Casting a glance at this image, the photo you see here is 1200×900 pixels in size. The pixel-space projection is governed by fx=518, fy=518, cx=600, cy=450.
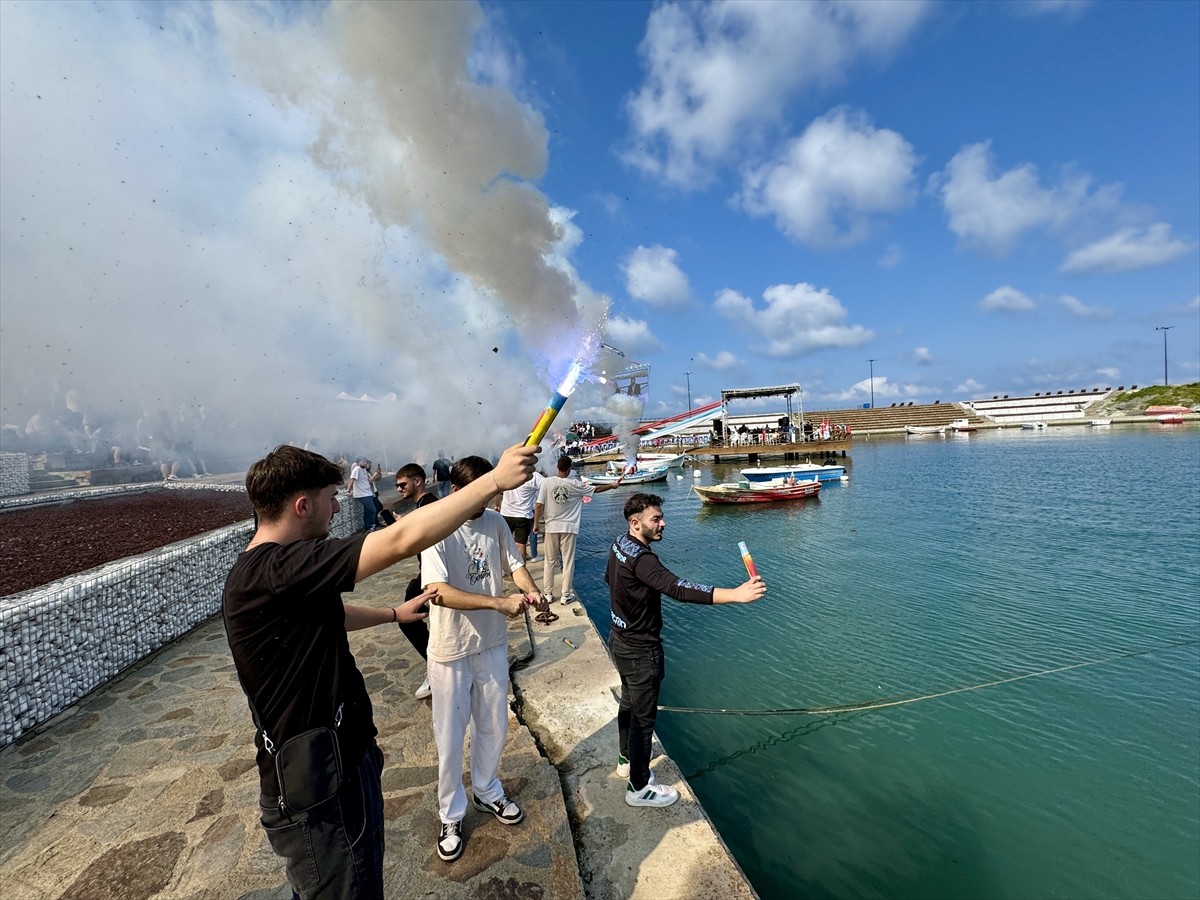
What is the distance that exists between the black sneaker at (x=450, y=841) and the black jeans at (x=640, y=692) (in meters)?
Result: 1.31

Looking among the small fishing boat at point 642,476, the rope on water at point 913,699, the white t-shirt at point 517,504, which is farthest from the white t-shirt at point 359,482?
the small fishing boat at point 642,476

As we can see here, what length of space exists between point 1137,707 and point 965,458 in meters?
44.9

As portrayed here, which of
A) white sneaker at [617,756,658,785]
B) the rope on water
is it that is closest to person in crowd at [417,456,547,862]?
white sneaker at [617,756,658,785]

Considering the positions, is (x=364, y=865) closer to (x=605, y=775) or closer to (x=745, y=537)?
(x=605, y=775)

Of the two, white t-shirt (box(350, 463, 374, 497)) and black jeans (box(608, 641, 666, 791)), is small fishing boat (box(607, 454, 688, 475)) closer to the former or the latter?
white t-shirt (box(350, 463, 374, 497))

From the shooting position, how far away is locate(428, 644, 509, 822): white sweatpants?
3.54m

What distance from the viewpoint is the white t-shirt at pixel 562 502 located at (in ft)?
28.6

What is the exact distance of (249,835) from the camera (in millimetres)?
3885

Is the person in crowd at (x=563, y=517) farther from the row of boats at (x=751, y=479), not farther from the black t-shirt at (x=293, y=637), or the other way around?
the row of boats at (x=751, y=479)

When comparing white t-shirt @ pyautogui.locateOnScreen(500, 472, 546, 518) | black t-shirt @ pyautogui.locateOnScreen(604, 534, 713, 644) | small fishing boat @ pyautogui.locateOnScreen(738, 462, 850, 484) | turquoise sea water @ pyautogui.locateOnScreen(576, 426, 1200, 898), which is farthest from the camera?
small fishing boat @ pyautogui.locateOnScreen(738, 462, 850, 484)

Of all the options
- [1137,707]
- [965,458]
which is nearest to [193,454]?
[1137,707]

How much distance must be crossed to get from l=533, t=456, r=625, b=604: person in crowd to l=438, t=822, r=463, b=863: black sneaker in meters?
5.40

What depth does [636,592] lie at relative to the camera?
13.0 ft

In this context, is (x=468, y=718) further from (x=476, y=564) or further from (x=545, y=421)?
(x=545, y=421)
